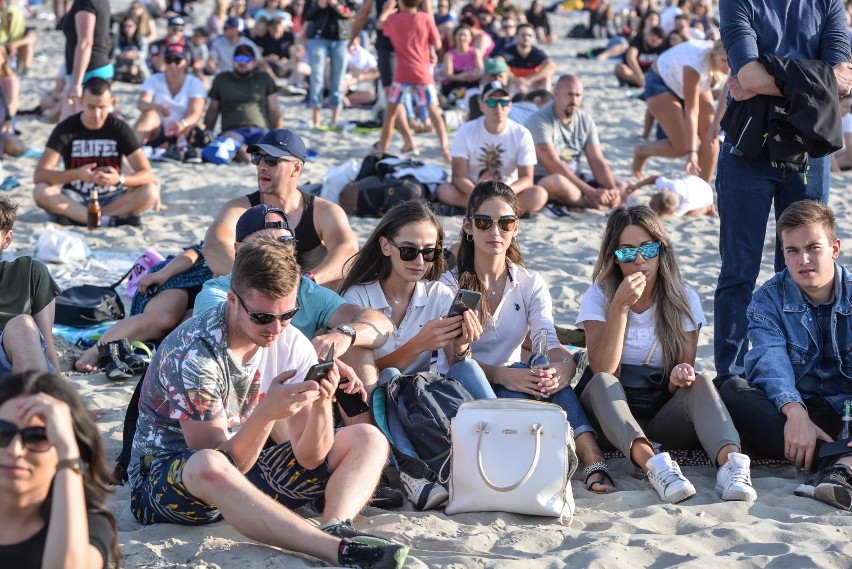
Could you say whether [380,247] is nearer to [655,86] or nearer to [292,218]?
[292,218]

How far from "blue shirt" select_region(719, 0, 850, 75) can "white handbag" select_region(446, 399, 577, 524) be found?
1840 millimetres

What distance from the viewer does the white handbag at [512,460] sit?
381 cm

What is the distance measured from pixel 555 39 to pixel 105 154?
15.8 metres

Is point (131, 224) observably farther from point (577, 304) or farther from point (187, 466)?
point (187, 466)

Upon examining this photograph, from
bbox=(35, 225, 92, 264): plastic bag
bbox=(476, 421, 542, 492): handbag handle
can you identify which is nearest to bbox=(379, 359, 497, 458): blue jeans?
bbox=(476, 421, 542, 492): handbag handle

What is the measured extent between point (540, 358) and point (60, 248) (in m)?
3.94

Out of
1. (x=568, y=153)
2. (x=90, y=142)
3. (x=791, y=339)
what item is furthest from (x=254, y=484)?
(x=568, y=153)

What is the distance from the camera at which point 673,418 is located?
4488 mm

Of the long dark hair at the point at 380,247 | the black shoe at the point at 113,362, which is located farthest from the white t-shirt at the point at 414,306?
the black shoe at the point at 113,362

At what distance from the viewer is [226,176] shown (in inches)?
395

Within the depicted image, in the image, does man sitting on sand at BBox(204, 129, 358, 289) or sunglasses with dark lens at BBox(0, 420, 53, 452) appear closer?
sunglasses with dark lens at BBox(0, 420, 53, 452)

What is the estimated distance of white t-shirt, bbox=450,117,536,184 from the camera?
8.41m

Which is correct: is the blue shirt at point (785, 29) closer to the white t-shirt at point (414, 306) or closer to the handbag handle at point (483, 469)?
the white t-shirt at point (414, 306)

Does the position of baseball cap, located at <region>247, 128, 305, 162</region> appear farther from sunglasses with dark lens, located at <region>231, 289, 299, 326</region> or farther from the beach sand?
sunglasses with dark lens, located at <region>231, 289, 299, 326</region>
